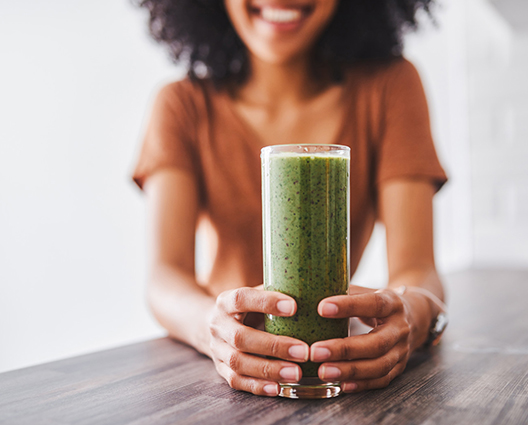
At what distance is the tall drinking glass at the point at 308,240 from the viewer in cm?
75

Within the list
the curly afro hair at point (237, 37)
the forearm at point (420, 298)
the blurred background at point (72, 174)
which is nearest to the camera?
the forearm at point (420, 298)

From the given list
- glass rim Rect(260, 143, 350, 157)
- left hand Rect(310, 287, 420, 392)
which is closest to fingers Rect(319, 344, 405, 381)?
left hand Rect(310, 287, 420, 392)

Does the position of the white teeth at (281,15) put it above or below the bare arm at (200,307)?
above

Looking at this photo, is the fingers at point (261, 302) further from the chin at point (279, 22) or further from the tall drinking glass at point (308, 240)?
the chin at point (279, 22)

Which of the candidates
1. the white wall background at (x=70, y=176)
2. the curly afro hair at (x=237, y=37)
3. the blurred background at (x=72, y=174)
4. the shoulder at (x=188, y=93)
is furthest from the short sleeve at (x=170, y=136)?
the white wall background at (x=70, y=176)

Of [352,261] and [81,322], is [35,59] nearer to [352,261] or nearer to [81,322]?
[81,322]

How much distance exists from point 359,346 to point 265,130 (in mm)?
1048

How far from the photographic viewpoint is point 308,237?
0.76 metres

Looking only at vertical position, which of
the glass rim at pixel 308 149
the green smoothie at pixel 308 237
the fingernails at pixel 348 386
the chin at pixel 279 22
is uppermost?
the chin at pixel 279 22

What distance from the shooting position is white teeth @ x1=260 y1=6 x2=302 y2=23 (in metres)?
1.42

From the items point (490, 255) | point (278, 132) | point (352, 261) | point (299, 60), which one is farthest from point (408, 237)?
point (490, 255)

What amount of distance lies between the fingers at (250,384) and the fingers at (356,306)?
0.15 meters

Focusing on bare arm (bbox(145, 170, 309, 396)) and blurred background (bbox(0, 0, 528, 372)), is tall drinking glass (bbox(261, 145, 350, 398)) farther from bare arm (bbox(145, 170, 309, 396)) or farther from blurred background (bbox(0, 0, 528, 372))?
blurred background (bbox(0, 0, 528, 372))

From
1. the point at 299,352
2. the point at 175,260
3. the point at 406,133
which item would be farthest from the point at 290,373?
the point at 406,133
